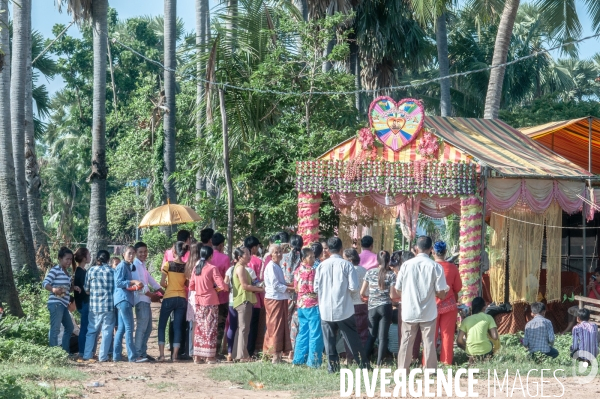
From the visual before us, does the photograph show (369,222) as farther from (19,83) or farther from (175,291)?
(19,83)

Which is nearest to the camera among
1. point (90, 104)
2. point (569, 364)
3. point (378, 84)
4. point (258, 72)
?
point (569, 364)

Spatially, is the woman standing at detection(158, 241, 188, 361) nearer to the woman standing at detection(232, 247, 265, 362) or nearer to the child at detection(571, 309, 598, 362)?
the woman standing at detection(232, 247, 265, 362)

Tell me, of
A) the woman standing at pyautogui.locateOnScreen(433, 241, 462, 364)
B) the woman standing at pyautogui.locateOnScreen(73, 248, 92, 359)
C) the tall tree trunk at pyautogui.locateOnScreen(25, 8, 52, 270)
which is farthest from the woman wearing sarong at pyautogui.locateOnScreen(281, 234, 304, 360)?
the tall tree trunk at pyautogui.locateOnScreen(25, 8, 52, 270)

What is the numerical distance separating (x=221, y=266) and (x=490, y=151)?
5.06 m

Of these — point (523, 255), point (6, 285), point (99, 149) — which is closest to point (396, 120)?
point (523, 255)

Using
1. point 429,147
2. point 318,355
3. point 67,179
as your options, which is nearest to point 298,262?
point 318,355

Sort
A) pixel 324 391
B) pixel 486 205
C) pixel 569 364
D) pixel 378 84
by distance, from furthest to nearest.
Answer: pixel 378 84 → pixel 486 205 → pixel 569 364 → pixel 324 391

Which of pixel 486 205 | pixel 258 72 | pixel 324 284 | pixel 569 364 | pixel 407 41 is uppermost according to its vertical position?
pixel 407 41

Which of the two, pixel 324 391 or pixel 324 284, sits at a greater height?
pixel 324 284

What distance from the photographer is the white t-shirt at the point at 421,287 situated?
9.91m

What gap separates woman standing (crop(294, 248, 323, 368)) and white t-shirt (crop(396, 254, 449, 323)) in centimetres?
144

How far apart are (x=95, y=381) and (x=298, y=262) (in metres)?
3.14

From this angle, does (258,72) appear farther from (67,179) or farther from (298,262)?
(67,179)

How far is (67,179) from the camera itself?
44.0 meters
